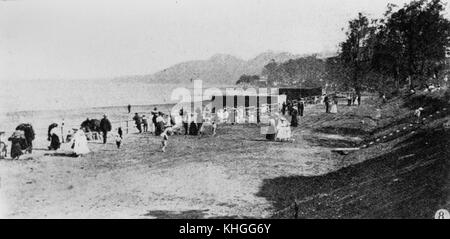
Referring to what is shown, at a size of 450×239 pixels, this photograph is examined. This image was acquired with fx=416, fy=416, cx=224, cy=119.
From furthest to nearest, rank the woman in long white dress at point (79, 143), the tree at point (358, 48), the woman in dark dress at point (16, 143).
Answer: the tree at point (358, 48)
the woman in long white dress at point (79, 143)
the woman in dark dress at point (16, 143)

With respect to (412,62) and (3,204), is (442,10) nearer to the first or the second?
(412,62)

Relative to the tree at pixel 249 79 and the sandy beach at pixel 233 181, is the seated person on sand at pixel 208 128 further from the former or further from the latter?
the tree at pixel 249 79

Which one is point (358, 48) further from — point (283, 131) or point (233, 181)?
point (233, 181)

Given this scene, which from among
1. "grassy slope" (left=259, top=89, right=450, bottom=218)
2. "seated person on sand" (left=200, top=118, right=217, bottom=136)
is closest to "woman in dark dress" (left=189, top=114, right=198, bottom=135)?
"seated person on sand" (left=200, top=118, right=217, bottom=136)

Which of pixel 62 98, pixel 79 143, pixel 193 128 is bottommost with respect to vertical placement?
pixel 79 143

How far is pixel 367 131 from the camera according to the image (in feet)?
75.6

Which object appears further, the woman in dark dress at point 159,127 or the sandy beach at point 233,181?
the woman in dark dress at point 159,127

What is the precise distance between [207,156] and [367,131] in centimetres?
1125

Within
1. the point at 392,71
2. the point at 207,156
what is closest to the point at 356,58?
the point at 392,71

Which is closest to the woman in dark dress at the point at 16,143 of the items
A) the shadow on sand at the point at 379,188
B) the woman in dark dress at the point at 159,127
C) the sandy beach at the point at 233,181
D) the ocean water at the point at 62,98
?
the sandy beach at the point at 233,181

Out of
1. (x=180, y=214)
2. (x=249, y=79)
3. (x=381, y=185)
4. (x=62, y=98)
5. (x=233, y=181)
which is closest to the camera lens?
(x=180, y=214)

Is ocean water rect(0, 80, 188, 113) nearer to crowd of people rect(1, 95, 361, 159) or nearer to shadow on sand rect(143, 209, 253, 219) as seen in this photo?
crowd of people rect(1, 95, 361, 159)

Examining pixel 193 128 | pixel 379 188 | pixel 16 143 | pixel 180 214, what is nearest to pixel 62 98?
pixel 193 128

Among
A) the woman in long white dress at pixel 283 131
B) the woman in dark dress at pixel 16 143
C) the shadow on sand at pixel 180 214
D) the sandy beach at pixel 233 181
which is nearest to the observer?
the shadow on sand at pixel 180 214
